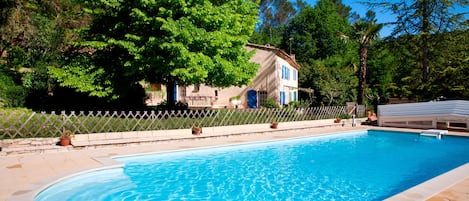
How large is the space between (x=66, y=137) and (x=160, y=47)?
519 cm

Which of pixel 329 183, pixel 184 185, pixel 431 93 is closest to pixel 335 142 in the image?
pixel 329 183

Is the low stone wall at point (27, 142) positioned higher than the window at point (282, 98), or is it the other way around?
the window at point (282, 98)

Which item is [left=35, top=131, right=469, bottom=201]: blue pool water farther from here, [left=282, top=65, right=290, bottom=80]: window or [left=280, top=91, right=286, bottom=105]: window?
[left=282, top=65, right=290, bottom=80]: window

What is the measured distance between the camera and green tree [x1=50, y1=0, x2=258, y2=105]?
13.7m

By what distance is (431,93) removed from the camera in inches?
984

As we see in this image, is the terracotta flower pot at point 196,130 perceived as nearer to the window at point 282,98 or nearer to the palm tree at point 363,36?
the window at point 282,98

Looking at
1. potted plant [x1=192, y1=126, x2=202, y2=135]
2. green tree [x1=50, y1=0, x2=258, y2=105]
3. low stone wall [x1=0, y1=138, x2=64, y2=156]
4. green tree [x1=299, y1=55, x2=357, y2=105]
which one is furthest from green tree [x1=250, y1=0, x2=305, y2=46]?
low stone wall [x1=0, y1=138, x2=64, y2=156]

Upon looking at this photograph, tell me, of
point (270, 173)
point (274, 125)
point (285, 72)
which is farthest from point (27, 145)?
point (285, 72)

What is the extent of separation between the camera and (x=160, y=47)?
Answer: 13.4 meters

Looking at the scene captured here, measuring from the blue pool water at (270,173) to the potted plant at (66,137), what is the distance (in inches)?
100

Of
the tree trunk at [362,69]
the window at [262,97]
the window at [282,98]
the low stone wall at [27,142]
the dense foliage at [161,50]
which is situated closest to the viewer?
the low stone wall at [27,142]

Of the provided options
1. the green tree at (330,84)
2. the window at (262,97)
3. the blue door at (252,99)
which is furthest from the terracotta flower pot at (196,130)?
the window at (262,97)

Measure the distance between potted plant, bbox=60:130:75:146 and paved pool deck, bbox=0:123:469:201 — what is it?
0.90 feet

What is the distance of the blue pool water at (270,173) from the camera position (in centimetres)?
726
